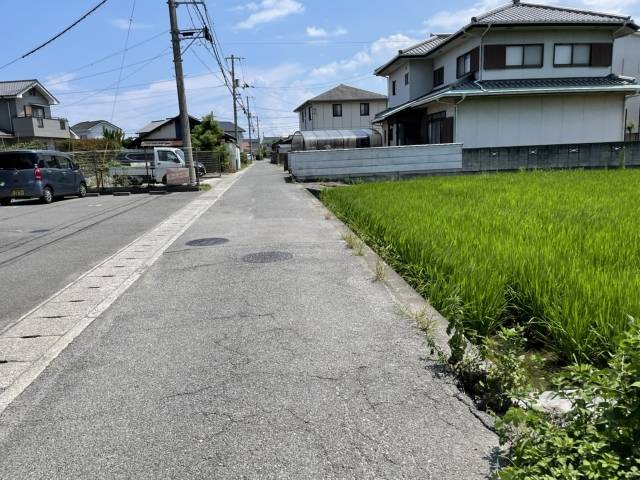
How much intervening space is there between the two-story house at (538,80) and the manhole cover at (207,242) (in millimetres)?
14763

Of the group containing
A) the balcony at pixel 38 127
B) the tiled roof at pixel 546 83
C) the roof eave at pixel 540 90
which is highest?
the balcony at pixel 38 127

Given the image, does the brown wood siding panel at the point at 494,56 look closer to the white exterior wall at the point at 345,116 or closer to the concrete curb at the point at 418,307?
the concrete curb at the point at 418,307

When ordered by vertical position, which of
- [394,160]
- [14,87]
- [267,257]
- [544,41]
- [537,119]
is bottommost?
[267,257]

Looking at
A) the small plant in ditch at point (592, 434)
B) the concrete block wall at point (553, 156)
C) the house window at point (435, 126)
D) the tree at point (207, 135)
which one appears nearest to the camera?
the small plant in ditch at point (592, 434)

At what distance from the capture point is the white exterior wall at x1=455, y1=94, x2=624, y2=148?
69.3 feet

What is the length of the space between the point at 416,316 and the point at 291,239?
168 inches

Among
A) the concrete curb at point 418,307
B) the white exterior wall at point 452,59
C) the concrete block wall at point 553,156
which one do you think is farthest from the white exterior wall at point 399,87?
the concrete curb at point 418,307

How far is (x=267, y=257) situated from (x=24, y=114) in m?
40.3

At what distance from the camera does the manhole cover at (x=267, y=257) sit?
21.5ft

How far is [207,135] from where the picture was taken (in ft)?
127

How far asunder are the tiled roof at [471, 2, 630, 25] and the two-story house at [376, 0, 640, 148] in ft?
0.14

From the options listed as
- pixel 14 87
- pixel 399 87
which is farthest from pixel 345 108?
pixel 14 87

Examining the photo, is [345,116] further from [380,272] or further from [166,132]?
[380,272]

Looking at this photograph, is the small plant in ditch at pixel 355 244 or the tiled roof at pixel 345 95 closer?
the small plant in ditch at pixel 355 244
